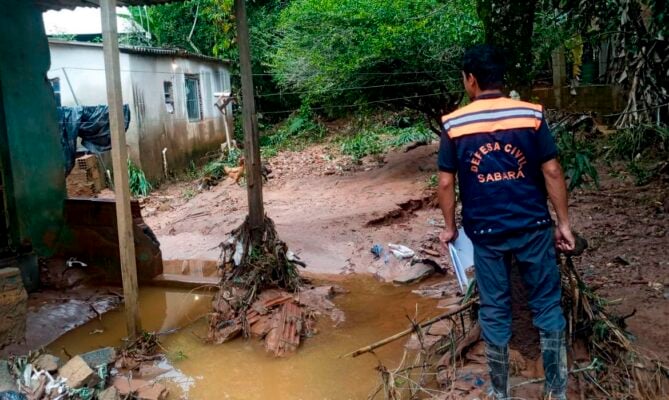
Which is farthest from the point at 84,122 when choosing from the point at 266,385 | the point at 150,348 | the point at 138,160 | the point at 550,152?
the point at 550,152

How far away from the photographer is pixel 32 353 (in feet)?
14.7

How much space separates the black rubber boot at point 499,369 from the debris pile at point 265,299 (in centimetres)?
245

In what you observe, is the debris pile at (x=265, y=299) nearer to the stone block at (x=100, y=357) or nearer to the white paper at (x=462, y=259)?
the stone block at (x=100, y=357)

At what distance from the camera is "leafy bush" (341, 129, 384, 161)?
1609 cm

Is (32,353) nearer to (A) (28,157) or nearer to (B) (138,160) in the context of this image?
(A) (28,157)

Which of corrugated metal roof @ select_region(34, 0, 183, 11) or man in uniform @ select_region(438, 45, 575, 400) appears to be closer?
man in uniform @ select_region(438, 45, 575, 400)

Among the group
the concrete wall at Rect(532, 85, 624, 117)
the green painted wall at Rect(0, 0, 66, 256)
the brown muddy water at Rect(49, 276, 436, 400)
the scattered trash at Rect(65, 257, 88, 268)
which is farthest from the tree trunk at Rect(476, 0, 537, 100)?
the concrete wall at Rect(532, 85, 624, 117)

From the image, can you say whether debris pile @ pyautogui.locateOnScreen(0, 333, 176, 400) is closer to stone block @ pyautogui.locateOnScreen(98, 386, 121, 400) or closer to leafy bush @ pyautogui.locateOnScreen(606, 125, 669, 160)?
stone block @ pyautogui.locateOnScreen(98, 386, 121, 400)

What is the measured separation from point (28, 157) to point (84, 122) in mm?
4997

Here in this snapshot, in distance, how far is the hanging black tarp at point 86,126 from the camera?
36.0 ft

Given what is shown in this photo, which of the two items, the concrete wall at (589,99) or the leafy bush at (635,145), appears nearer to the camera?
the leafy bush at (635,145)

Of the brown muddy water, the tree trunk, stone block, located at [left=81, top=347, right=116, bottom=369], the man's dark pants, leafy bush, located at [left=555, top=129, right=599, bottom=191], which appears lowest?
the brown muddy water

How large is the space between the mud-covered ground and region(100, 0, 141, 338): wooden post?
280 cm

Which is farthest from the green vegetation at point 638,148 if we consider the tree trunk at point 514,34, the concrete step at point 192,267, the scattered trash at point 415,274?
the concrete step at point 192,267
